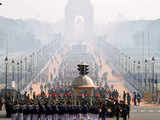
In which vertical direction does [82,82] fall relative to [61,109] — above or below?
above

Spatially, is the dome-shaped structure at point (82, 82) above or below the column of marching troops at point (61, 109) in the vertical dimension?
above

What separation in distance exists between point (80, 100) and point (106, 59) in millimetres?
125300

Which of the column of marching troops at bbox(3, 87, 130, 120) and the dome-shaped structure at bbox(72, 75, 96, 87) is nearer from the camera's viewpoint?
the column of marching troops at bbox(3, 87, 130, 120)

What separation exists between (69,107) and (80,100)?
259 centimetres

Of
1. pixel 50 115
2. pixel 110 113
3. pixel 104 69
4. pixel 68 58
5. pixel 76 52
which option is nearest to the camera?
pixel 50 115

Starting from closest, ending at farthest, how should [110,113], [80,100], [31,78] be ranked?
[80,100] < [110,113] < [31,78]

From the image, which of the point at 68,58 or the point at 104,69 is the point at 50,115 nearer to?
the point at 104,69

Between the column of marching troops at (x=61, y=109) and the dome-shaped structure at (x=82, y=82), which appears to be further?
the dome-shaped structure at (x=82, y=82)

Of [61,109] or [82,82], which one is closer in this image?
[61,109]

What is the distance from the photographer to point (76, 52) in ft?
607

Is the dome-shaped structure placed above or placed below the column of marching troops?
above

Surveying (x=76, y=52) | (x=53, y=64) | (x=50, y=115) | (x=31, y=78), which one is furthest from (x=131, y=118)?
(x=76, y=52)

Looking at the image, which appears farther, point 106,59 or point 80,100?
point 106,59

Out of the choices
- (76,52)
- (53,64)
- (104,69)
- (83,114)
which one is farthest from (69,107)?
(76,52)
